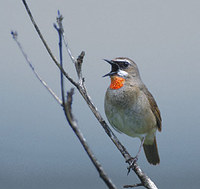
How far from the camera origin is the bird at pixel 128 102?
373 cm

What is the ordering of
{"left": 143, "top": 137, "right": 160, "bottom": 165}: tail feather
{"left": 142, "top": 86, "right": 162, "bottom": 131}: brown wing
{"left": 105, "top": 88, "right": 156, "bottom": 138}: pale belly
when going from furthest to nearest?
{"left": 143, "top": 137, "right": 160, "bottom": 165}: tail feather
{"left": 142, "top": 86, "right": 162, "bottom": 131}: brown wing
{"left": 105, "top": 88, "right": 156, "bottom": 138}: pale belly

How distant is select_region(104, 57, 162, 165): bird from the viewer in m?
3.73

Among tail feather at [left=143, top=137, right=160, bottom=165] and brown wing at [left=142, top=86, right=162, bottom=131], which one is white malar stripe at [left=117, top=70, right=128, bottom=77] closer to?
brown wing at [left=142, top=86, right=162, bottom=131]

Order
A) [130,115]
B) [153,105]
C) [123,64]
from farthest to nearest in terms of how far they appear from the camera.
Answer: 1. [153,105]
2. [123,64]
3. [130,115]

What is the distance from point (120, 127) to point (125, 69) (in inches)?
26.2

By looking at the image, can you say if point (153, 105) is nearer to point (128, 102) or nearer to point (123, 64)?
point (128, 102)

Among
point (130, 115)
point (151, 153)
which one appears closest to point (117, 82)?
point (130, 115)

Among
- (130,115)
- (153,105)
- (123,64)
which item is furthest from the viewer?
(153,105)

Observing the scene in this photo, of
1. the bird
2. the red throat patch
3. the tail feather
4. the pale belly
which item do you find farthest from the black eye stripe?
the tail feather

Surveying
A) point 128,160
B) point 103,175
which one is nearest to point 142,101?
point 128,160

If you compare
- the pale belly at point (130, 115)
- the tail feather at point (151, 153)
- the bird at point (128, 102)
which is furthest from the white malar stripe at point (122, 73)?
the tail feather at point (151, 153)

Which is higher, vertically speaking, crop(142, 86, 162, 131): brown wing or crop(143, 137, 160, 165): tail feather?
crop(142, 86, 162, 131): brown wing

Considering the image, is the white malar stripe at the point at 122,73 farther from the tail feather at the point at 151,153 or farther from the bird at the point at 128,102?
the tail feather at the point at 151,153

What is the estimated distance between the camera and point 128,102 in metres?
3.74
